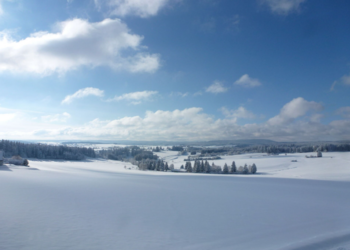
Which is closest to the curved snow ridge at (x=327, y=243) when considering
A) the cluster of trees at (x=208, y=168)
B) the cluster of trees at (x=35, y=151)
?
the cluster of trees at (x=208, y=168)

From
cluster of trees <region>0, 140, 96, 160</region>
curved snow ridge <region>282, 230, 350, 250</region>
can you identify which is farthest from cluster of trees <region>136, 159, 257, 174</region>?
curved snow ridge <region>282, 230, 350, 250</region>

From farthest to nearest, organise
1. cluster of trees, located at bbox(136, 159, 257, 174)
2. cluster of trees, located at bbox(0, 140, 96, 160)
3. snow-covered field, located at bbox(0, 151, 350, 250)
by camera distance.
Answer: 1. cluster of trees, located at bbox(0, 140, 96, 160)
2. cluster of trees, located at bbox(136, 159, 257, 174)
3. snow-covered field, located at bbox(0, 151, 350, 250)

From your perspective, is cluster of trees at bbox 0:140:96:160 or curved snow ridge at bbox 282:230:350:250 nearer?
curved snow ridge at bbox 282:230:350:250

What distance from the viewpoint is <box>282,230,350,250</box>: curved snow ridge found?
5738 millimetres

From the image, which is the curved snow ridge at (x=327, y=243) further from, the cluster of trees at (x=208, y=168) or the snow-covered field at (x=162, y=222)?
the cluster of trees at (x=208, y=168)

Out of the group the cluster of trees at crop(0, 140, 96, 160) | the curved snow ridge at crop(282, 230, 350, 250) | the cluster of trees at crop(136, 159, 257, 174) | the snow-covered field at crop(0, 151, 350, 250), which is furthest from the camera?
the cluster of trees at crop(0, 140, 96, 160)

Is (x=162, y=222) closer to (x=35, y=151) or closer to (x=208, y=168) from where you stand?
(x=208, y=168)

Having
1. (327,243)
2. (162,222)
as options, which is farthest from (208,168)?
(327,243)

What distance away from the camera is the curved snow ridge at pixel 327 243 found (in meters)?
5.74

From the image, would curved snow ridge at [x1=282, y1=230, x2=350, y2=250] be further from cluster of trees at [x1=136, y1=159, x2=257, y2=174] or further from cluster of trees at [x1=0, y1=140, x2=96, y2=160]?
cluster of trees at [x1=0, y1=140, x2=96, y2=160]

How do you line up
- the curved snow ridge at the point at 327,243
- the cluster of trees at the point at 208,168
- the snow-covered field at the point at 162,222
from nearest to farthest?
1. the snow-covered field at the point at 162,222
2. the curved snow ridge at the point at 327,243
3. the cluster of trees at the point at 208,168

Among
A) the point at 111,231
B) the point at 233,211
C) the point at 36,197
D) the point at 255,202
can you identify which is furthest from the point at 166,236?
the point at 36,197

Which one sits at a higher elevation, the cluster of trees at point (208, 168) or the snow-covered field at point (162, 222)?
the snow-covered field at point (162, 222)

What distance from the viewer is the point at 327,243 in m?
6.00
